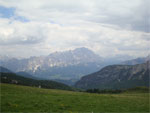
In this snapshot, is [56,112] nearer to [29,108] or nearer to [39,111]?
[39,111]

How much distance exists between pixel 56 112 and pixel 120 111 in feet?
39.2

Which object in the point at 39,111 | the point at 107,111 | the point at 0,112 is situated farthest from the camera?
the point at 107,111

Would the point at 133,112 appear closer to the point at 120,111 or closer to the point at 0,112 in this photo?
the point at 120,111

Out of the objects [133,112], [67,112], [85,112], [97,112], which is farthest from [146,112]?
[67,112]

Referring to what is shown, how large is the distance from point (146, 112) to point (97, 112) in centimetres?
1002

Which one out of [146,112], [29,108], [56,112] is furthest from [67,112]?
[146,112]

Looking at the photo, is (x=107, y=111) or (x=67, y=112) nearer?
(x=67, y=112)

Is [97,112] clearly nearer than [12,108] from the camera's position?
No

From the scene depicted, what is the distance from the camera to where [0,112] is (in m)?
24.8

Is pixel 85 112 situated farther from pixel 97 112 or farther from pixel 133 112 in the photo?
pixel 133 112

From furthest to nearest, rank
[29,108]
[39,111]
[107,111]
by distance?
[107,111] → [29,108] → [39,111]

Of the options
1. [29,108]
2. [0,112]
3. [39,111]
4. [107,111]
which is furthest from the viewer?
[107,111]

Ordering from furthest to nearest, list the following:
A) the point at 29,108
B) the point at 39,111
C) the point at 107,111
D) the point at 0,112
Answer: the point at 107,111
the point at 29,108
the point at 39,111
the point at 0,112

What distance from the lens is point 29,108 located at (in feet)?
94.5
